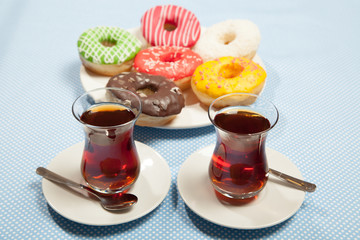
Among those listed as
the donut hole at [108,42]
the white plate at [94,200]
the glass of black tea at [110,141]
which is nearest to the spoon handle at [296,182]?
the white plate at [94,200]

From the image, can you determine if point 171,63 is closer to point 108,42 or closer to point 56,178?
point 108,42

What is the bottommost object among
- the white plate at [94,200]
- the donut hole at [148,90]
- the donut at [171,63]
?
the white plate at [94,200]

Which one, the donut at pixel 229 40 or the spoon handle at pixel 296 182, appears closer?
the spoon handle at pixel 296 182

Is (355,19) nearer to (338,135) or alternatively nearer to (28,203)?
(338,135)

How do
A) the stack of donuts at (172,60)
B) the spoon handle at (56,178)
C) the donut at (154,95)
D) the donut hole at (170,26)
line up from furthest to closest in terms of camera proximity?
1. the donut hole at (170,26)
2. the stack of donuts at (172,60)
3. the donut at (154,95)
4. the spoon handle at (56,178)

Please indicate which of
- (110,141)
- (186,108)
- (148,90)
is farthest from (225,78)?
(110,141)

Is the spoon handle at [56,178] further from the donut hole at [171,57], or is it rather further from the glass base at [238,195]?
the donut hole at [171,57]

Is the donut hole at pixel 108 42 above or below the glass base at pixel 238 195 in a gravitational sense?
above
